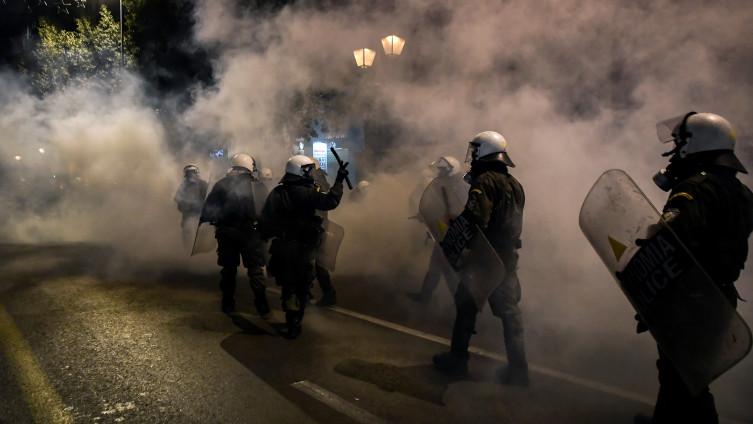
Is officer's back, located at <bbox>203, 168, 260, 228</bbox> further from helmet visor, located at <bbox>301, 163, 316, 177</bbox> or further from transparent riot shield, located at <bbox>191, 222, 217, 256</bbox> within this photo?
helmet visor, located at <bbox>301, 163, 316, 177</bbox>

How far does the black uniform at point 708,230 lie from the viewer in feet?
7.06

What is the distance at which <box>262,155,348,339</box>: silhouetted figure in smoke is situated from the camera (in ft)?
13.5

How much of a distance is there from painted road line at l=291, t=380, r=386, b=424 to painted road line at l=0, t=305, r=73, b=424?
133cm

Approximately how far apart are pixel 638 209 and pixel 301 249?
268cm

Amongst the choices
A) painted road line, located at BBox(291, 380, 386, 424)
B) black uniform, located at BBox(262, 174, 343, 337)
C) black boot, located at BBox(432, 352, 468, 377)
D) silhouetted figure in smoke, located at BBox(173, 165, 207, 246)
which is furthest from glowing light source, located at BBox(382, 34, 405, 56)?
painted road line, located at BBox(291, 380, 386, 424)

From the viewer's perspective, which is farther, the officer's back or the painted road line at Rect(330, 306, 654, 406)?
the officer's back

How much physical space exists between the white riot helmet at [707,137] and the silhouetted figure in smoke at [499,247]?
1.11m

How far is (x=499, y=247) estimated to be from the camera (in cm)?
332

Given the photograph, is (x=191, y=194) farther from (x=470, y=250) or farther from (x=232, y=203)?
(x=470, y=250)

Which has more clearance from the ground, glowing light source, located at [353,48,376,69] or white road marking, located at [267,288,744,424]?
glowing light source, located at [353,48,376,69]

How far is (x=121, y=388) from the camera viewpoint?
10.3 feet

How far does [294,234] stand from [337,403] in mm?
1581

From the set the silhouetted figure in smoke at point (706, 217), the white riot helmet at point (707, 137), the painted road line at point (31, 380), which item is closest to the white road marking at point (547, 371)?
the silhouetted figure in smoke at point (706, 217)

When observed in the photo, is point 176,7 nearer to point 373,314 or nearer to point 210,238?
point 210,238
